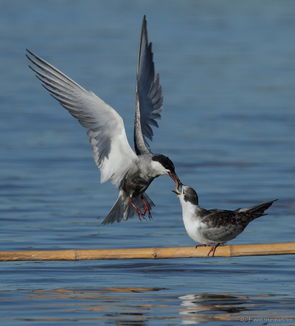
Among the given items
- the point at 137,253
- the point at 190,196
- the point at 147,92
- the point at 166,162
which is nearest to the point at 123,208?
the point at 166,162

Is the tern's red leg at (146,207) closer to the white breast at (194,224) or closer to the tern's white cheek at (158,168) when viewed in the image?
the tern's white cheek at (158,168)

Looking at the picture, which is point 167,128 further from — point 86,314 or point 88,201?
point 86,314

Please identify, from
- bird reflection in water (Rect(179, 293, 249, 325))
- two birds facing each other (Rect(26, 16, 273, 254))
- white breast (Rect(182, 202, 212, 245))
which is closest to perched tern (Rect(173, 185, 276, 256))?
white breast (Rect(182, 202, 212, 245))

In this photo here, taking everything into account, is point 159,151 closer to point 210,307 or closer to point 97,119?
point 97,119

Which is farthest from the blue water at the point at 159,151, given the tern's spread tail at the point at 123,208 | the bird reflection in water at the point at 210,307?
the tern's spread tail at the point at 123,208

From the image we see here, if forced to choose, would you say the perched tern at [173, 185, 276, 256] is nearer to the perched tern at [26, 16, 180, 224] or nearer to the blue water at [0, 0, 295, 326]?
the blue water at [0, 0, 295, 326]

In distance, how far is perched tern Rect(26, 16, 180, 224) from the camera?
974cm

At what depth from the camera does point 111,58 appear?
2566cm

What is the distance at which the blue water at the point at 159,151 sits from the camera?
8.97 meters

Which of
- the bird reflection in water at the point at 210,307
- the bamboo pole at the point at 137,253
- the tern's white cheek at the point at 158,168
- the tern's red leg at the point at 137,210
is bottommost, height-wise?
the bird reflection in water at the point at 210,307

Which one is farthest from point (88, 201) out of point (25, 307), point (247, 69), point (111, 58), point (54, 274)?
point (111, 58)

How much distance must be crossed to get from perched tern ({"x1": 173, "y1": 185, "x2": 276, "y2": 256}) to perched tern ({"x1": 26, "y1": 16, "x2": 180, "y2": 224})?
113 centimetres

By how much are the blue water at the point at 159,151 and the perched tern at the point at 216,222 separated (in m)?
0.54

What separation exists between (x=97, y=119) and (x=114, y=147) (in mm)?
309
